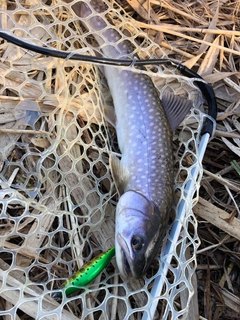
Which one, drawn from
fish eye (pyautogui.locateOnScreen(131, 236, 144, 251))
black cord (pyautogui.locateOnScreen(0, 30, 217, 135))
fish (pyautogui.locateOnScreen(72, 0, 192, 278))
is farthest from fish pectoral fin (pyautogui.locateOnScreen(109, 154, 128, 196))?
black cord (pyautogui.locateOnScreen(0, 30, 217, 135))

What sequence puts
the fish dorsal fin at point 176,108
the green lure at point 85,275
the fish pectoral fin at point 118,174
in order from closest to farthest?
the green lure at point 85,275 → the fish pectoral fin at point 118,174 → the fish dorsal fin at point 176,108

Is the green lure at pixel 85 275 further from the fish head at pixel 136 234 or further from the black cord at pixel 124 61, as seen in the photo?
the black cord at pixel 124 61

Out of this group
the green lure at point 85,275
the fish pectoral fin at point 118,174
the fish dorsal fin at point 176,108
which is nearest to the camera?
the green lure at point 85,275

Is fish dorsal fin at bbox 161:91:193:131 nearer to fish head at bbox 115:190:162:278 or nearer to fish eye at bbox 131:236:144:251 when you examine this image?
fish head at bbox 115:190:162:278

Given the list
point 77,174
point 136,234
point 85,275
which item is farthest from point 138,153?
point 85,275

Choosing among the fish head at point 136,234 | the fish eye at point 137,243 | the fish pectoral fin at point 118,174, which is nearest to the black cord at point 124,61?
the fish pectoral fin at point 118,174

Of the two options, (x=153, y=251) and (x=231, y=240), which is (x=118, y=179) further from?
(x=231, y=240)
